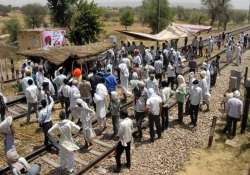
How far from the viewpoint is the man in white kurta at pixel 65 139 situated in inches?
364

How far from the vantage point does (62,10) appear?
3791cm

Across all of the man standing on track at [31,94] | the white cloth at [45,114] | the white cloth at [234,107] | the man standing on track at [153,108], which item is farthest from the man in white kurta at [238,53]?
the white cloth at [45,114]

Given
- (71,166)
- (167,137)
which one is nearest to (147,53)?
(167,137)

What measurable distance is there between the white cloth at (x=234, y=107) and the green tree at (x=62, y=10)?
90.5 feet

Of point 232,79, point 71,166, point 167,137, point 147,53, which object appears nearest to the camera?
point 71,166

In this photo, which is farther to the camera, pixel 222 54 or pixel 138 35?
pixel 222 54

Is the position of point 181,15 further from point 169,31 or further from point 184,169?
point 184,169

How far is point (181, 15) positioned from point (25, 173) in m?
101

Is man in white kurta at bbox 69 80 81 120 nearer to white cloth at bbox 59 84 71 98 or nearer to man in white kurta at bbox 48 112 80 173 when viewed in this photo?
white cloth at bbox 59 84 71 98

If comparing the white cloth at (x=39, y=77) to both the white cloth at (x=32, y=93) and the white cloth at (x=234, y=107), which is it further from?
the white cloth at (x=234, y=107)

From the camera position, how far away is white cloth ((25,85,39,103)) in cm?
1251

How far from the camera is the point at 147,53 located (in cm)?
1955

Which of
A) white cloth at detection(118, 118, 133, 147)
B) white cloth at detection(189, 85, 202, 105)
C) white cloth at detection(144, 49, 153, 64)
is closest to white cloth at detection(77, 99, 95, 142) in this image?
white cloth at detection(118, 118, 133, 147)

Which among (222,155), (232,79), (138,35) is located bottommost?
(222,155)
